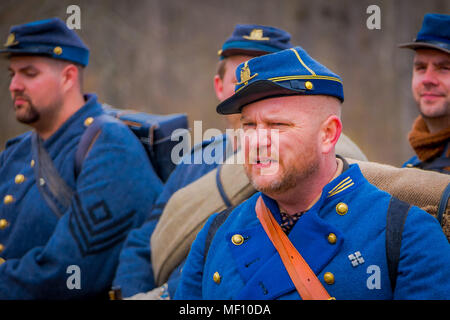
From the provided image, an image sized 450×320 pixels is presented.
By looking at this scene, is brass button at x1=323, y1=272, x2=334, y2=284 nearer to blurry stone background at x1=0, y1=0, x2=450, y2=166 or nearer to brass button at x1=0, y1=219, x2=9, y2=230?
brass button at x1=0, y1=219, x2=9, y2=230

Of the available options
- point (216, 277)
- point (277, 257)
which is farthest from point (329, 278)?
point (216, 277)

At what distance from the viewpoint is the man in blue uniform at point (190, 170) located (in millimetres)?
3283

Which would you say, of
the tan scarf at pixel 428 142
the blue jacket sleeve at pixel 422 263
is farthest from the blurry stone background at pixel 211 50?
the blue jacket sleeve at pixel 422 263

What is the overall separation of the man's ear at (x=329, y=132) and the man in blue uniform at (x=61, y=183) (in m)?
1.84

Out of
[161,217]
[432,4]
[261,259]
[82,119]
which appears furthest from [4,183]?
[432,4]

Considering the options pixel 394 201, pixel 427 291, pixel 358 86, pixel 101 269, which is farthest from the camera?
pixel 358 86

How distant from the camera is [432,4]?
21.0ft

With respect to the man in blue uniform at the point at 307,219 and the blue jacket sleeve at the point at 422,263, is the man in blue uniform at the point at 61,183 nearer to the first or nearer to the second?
the man in blue uniform at the point at 307,219

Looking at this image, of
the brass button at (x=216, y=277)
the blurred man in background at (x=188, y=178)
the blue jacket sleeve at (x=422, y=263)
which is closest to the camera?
the blue jacket sleeve at (x=422, y=263)

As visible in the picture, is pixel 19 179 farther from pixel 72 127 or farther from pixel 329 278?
pixel 329 278

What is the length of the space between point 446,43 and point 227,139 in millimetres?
1447

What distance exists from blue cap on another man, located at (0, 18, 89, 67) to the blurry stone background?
103 inches

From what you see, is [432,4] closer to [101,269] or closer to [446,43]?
[446,43]

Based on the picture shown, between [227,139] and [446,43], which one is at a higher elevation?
[446,43]
